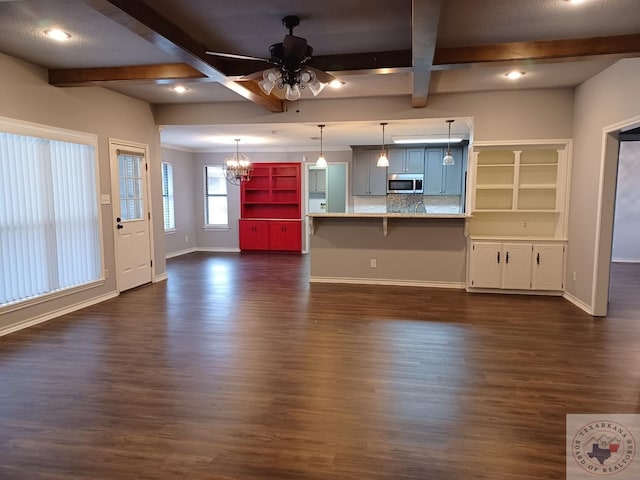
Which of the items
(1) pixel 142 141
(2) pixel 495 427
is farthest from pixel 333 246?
(2) pixel 495 427

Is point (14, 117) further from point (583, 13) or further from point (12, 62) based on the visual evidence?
point (583, 13)

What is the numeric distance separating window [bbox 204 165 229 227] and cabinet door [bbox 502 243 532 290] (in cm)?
636

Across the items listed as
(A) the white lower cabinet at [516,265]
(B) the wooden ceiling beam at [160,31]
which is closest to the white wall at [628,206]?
(A) the white lower cabinet at [516,265]

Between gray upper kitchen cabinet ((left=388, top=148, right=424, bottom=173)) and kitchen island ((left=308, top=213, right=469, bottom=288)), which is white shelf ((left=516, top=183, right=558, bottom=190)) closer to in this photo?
kitchen island ((left=308, top=213, right=469, bottom=288))

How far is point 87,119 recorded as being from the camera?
4695 mm

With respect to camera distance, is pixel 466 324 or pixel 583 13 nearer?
pixel 583 13

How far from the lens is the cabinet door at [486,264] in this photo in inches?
204

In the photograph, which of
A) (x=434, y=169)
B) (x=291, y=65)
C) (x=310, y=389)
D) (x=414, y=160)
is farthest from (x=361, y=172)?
(x=310, y=389)

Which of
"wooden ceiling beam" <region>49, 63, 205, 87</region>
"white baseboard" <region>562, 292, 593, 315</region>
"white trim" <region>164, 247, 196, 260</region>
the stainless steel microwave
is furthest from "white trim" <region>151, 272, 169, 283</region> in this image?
→ "white baseboard" <region>562, 292, 593, 315</region>

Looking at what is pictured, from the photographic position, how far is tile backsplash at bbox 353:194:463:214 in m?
8.41

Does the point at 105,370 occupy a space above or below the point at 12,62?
below

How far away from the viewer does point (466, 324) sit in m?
4.01

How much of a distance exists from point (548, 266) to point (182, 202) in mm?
7246

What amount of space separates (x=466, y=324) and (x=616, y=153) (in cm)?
231
